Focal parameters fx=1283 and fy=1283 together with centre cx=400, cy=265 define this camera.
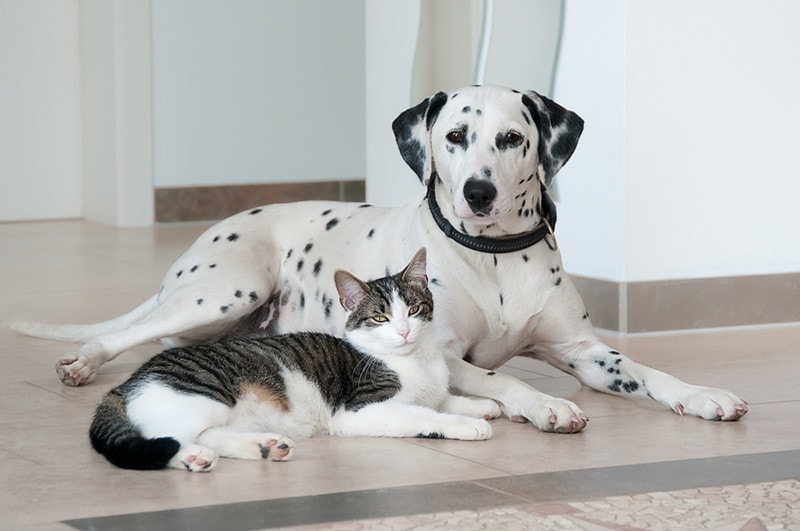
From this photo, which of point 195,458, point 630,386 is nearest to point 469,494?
point 195,458

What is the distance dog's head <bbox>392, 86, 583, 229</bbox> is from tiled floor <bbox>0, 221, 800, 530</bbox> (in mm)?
596

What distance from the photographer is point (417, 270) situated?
3314 mm

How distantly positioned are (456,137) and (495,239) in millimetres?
321

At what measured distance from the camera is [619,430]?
10.6 feet

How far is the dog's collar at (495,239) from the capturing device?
3637 millimetres

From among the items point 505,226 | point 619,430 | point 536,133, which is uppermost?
point 536,133

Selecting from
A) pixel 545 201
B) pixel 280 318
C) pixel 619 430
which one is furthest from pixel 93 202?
pixel 619 430

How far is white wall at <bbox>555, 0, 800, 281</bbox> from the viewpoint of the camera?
4.68 metres

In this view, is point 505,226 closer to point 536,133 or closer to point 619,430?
point 536,133

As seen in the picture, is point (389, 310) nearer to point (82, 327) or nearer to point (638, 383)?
point (638, 383)

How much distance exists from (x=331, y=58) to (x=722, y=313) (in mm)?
4918

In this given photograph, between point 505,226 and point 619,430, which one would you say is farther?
point 505,226

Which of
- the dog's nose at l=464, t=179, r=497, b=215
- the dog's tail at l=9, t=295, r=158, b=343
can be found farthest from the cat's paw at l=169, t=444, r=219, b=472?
the dog's tail at l=9, t=295, r=158, b=343

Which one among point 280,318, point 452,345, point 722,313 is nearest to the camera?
point 452,345
